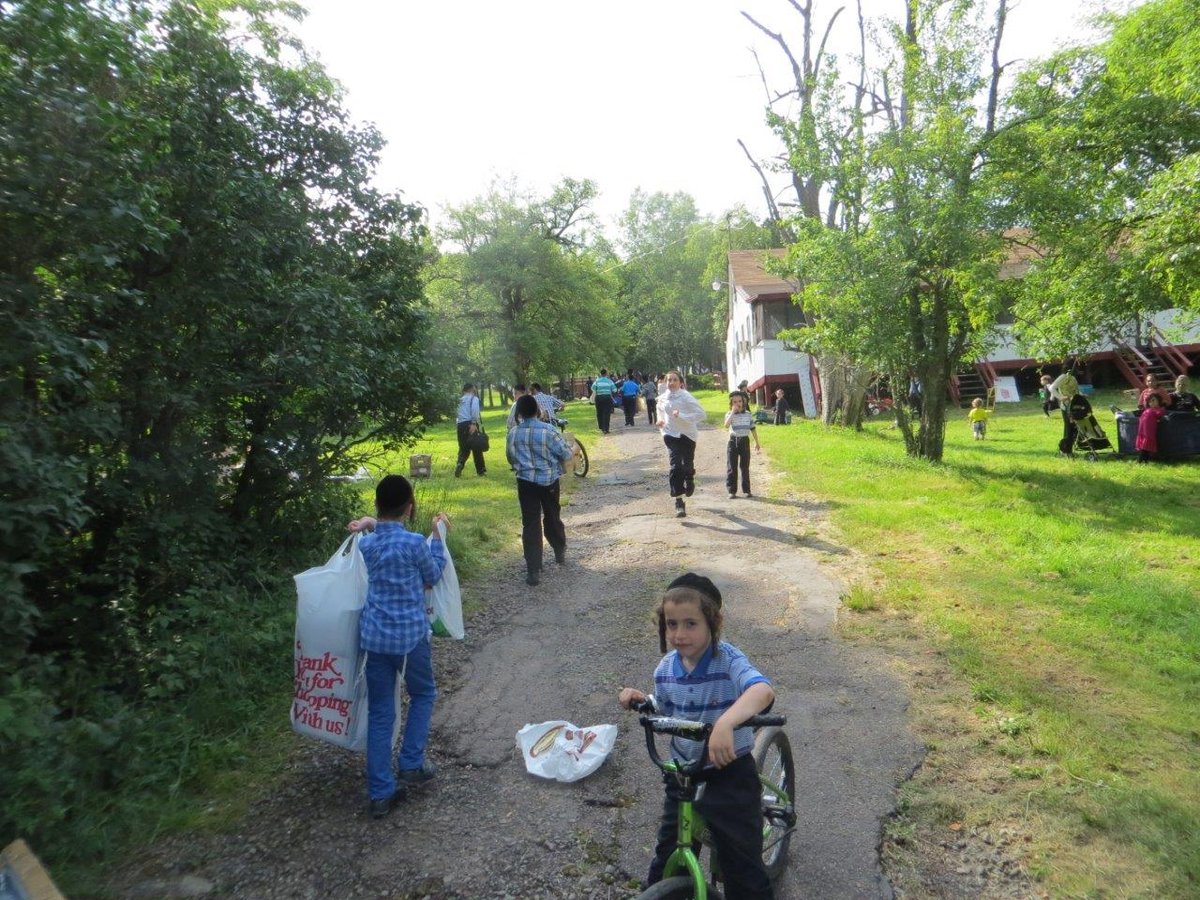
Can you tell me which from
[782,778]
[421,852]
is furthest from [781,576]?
[421,852]

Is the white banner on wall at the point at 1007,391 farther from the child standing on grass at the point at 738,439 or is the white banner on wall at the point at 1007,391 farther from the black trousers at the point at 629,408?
the child standing on grass at the point at 738,439

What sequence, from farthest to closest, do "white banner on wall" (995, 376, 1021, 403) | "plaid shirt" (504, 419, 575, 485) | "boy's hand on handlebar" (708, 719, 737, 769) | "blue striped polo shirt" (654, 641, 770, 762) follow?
"white banner on wall" (995, 376, 1021, 403) → "plaid shirt" (504, 419, 575, 485) → "blue striped polo shirt" (654, 641, 770, 762) → "boy's hand on handlebar" (708, 719, 737, 769)

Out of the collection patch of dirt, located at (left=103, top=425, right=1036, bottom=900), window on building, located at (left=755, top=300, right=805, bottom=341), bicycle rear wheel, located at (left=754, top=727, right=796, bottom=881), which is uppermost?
window on building, located at (left=755, top=300, right=805, bottom=341)

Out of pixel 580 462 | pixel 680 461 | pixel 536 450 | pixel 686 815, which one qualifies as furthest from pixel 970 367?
pixel 686 815

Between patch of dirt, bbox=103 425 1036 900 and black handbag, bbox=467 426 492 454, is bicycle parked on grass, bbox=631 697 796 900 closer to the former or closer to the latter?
patch of dirt, bbox=103 425 1036 900

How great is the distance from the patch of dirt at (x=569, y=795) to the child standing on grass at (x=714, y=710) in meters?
0.79

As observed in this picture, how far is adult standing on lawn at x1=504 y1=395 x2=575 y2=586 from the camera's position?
7.74m

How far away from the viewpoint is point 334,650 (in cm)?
394

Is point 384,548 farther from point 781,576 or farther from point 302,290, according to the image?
point 781,576

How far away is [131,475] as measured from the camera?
484cm

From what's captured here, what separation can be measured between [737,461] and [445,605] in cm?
751

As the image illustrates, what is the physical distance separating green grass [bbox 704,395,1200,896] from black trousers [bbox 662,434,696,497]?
195cm

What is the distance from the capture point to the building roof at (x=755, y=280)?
28013mm

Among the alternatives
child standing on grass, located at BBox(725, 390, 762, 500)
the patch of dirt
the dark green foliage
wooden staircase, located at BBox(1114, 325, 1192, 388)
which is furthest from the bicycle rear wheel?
wooden staircase, located at BBox(1114, 325, 1192, 388)
